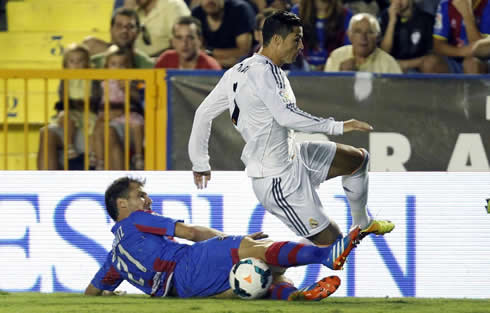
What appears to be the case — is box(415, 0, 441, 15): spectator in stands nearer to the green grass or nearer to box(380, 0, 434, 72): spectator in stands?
box(380, 0, 434, 72): spectator in stands

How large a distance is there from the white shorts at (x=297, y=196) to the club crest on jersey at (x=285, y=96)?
39 centimetres

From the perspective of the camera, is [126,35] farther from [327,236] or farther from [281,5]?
[327,236]

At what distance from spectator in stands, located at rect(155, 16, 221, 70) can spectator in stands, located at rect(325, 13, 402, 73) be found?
1145mm

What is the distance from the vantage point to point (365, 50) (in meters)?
8.89

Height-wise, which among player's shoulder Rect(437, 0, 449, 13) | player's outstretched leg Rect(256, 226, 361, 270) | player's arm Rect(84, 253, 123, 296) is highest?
player's shoulder Rect(437, 0, 449, 13)

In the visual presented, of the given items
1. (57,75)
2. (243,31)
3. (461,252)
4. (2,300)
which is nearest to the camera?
(2,300)

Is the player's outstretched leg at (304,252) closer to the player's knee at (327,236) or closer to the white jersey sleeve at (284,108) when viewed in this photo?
the player's knee at (327,236)

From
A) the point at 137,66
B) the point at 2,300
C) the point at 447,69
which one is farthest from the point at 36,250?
the point at 447,69

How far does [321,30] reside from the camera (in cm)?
Result: 945

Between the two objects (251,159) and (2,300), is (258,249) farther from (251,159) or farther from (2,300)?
(2,300)

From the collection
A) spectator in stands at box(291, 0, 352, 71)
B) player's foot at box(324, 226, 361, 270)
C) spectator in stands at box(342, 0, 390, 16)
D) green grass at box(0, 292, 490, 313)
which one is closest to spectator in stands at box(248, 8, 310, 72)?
spectator in stands at box(291, 0, 352, 71)

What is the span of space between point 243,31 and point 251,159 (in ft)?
12.8

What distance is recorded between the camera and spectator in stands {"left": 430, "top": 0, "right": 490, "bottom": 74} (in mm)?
9203

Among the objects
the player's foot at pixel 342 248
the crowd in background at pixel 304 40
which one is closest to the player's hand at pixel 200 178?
the player's foot at pixel 342 248
